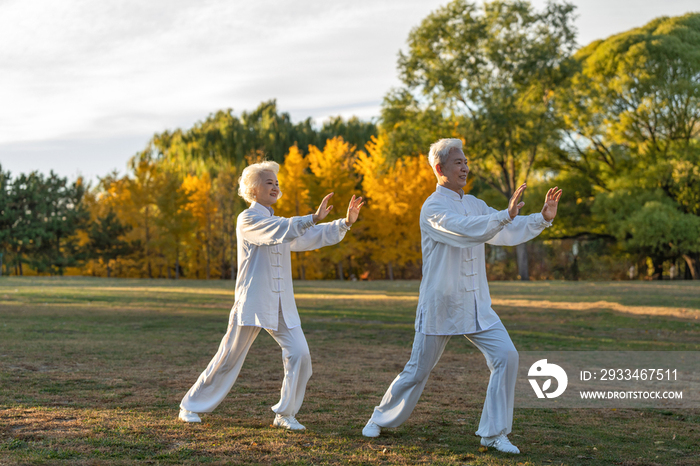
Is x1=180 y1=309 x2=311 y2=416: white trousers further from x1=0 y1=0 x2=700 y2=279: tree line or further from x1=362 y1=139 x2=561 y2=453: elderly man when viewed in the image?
x1=0 y1=0 x2=700 y2=279: tree line

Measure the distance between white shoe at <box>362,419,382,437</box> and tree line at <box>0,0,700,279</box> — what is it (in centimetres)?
2965

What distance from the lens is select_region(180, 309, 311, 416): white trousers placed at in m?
5.20

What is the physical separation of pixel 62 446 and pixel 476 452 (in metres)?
2.79

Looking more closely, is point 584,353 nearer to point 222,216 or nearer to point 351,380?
point 351,380

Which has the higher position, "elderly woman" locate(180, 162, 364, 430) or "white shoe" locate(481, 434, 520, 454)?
"elderly woman" locate(180, 162, 364, 430)

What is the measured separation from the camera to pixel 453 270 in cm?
473

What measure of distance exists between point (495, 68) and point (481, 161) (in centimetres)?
494

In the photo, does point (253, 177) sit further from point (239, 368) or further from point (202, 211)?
point (202, 211)

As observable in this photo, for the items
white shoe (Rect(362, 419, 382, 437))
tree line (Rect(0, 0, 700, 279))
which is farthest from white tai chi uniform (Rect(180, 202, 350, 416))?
tree line (Rect(0, 0, 700, 279))

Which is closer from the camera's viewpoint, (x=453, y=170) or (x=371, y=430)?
(x=453, y=170)

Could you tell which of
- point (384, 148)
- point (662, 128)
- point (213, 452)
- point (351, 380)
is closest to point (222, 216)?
point (384, 148)

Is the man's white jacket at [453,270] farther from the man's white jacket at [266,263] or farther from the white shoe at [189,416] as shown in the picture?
the white shoe at [189,416]

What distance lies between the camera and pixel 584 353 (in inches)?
405

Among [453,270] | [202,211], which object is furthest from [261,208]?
[202,211]
